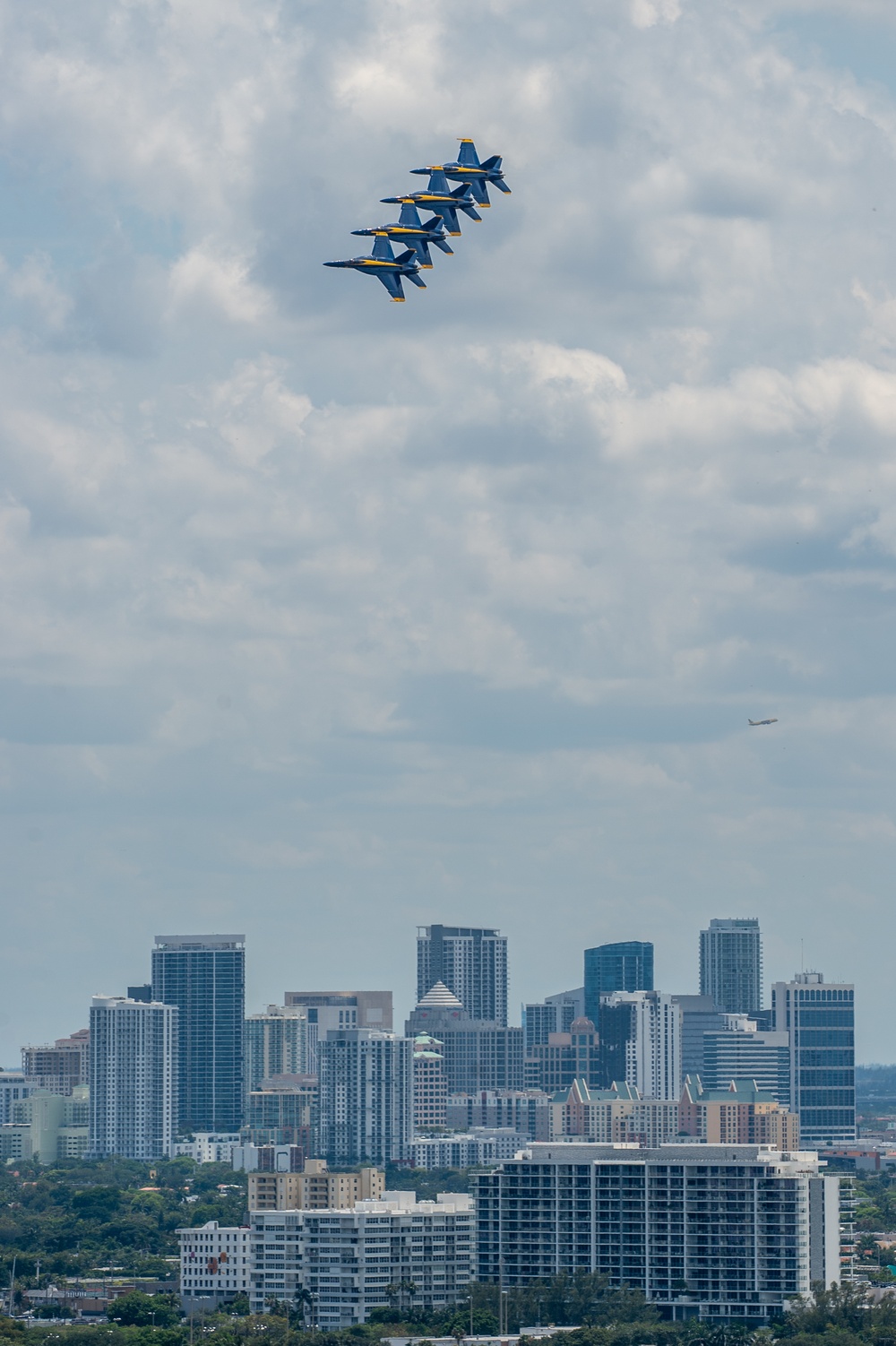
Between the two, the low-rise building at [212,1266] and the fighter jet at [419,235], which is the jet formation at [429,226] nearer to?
the fighter jet at [419,235]

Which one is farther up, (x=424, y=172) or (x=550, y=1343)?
(x=424, y=172)

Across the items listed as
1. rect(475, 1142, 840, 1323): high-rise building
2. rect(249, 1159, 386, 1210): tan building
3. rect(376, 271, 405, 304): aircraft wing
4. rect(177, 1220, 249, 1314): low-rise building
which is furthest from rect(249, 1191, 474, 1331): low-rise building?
rect(376, 271, 405, 304): aircraft wing

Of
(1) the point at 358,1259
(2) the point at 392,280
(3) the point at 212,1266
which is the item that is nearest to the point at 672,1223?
(1) the point at 358,1259

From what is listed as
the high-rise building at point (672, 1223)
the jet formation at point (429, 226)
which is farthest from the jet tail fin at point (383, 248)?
the high-rise building at point (672, 1223)

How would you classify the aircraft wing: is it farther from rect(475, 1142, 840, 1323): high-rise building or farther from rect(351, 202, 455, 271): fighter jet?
rect(475, 1142, 840, 1323): high-rise building

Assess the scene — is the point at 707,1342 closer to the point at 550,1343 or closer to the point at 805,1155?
the point at 550,1343

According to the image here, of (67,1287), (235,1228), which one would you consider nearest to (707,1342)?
(235,1228)
